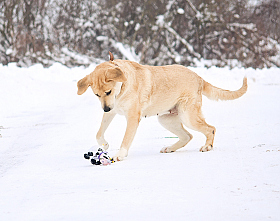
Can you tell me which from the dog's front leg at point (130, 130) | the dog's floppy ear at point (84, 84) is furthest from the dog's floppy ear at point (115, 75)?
the dog's front leg at point (130, 130)

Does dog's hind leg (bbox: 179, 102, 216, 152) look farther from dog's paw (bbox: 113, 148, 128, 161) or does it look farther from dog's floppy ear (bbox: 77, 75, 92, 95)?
dog's floppy ear (bbox: 77, 75, 92, 95)

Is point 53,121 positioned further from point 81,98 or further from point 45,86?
point 45,86

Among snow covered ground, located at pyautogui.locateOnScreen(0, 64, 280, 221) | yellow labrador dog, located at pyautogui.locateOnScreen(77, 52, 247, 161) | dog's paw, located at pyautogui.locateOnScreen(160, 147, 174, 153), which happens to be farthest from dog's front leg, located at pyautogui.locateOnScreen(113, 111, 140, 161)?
dog's paw, located at pyautogui.locateOnScreen(160, 147, 174, 153)

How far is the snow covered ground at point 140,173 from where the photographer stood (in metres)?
2.74

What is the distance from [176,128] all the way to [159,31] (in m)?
14.8

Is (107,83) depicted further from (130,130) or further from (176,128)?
(176,128)

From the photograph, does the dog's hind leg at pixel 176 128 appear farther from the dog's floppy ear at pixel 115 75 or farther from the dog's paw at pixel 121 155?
the dog's floppy ear at pixel 115 75

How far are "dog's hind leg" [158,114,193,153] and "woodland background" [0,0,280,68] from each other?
14187 mm

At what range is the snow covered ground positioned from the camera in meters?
2.74

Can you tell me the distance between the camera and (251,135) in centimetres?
578

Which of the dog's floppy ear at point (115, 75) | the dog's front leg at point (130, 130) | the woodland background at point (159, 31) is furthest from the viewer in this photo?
the woodland background at point (159, 31)

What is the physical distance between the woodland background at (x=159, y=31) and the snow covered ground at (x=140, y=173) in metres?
12.0

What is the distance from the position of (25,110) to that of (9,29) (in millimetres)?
10367

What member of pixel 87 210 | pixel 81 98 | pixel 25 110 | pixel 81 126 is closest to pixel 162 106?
pixel 81 126
